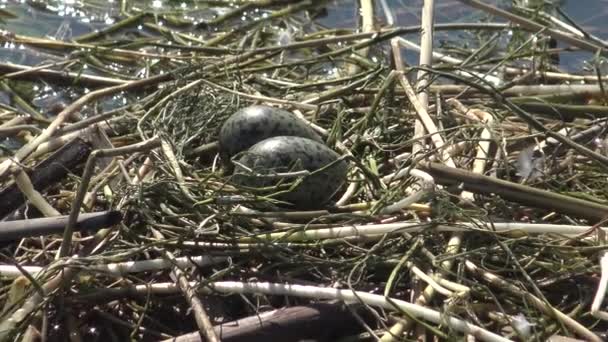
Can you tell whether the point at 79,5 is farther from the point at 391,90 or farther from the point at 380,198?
the point at 380,198

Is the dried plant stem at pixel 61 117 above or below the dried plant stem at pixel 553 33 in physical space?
below

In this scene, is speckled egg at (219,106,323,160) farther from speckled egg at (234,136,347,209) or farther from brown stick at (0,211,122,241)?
brown stick at (0,211,122,241)

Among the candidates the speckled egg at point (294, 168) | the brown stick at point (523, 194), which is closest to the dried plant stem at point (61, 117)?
the speckled egg at point (294, 168)

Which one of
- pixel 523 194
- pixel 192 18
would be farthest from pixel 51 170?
Result: pixel 192 18

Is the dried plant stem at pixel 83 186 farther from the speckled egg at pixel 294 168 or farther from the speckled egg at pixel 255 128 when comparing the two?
the speckled egg at pixel 255 128

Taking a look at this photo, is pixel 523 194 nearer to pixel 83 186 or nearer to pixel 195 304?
pixel 195 304

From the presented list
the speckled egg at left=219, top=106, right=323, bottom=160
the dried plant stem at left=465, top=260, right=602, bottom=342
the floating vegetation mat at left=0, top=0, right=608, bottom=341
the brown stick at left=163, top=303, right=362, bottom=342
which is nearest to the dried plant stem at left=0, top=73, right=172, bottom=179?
the floating vegetation mat at left=0, top=0, right=608, bottom=341
